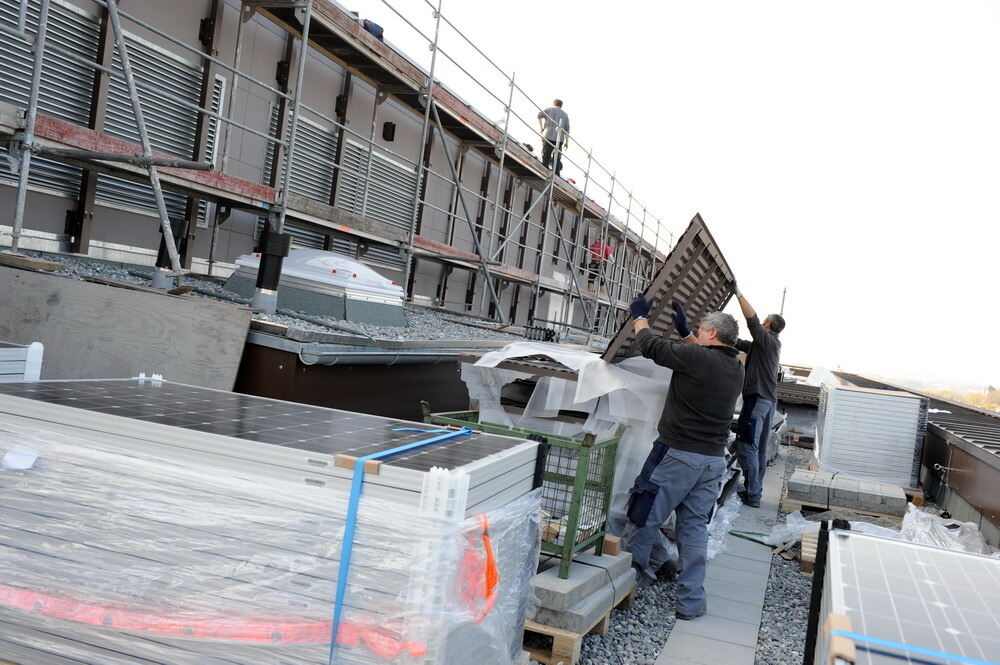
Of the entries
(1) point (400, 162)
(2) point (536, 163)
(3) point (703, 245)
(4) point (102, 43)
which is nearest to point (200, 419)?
(3) point (703, 245)

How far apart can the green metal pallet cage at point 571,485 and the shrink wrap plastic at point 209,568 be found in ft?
5.61

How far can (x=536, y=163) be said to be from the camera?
638 inches

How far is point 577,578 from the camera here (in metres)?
4.64

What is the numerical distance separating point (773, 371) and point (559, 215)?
13.7 meters

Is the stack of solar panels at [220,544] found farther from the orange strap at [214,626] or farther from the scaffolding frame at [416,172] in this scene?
the scaffolding frame at [416,172]

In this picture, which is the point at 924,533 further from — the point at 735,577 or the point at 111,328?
the point at 111,328

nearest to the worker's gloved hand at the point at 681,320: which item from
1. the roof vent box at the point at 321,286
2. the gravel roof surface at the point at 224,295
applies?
the gravel roof surface at the point at 224,295

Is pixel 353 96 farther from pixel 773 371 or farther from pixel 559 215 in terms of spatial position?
pixel 559 215

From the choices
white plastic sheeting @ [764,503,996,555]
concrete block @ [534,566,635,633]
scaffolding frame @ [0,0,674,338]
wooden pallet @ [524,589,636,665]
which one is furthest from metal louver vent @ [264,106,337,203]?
wooden pallet @ [524,589,636,665]

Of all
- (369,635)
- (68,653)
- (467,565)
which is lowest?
(68,653)

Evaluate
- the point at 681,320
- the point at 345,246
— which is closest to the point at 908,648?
the point at 681,320

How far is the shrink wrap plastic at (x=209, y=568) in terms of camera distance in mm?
2541

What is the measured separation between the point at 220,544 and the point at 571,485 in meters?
2.61

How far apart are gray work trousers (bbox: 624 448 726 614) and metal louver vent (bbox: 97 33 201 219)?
593cm
